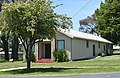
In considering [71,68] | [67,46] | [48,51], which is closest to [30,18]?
[71,68]

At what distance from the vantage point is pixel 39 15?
24.1 meters

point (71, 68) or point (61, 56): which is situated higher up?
point (61, 56)

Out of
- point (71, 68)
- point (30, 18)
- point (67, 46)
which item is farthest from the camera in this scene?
point (67, 46)

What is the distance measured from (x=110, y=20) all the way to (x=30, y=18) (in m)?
41.6

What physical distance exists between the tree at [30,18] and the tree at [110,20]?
38436 mm

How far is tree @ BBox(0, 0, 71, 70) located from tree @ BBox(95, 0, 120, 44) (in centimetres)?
3844

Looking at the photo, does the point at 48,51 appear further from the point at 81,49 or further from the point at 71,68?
the point at 71,68

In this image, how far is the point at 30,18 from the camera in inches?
942

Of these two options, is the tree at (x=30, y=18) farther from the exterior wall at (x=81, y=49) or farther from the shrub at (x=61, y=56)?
the exterior wall at (x=81, y=49)

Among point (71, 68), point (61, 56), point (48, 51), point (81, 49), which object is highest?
point (81, 49)

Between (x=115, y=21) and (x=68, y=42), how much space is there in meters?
27.1

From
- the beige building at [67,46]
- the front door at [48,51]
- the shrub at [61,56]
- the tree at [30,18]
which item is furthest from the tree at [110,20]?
the tree at [30,18]

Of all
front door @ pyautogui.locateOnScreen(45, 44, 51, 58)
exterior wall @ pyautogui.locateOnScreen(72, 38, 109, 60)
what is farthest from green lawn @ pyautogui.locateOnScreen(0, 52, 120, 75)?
front door @ pyautogui.locateOnScreen(45, 44, 51, 58)

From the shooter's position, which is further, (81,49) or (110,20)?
(110,20)
